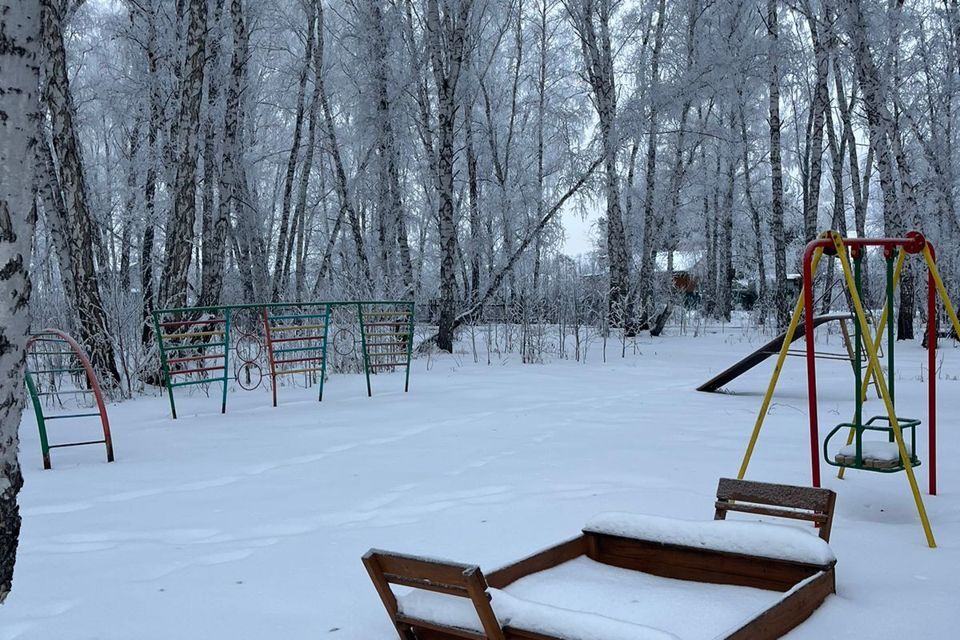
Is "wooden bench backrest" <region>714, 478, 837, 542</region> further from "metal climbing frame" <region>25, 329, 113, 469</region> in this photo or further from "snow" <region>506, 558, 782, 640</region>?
"metal climbing frame" <region>25, 329, 113, 469</region>

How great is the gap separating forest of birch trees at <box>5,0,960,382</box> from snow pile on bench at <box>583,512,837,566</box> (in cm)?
687

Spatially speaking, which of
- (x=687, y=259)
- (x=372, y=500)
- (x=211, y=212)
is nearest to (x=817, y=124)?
(x=211, y=212)

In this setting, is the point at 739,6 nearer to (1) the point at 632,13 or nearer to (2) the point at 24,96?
(1) the point at 632,13

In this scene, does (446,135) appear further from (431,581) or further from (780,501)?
(431,581)

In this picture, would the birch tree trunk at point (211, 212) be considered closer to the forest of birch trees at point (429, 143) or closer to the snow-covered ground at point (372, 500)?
the forest of birch trees at point (429, 143)

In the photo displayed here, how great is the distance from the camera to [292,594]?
3137 mm

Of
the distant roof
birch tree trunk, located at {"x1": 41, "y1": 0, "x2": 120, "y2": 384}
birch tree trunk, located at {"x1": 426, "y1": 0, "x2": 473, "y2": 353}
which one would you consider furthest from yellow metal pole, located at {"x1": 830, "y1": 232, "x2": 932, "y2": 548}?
the distant roof

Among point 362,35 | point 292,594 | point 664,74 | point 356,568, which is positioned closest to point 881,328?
point 356,568

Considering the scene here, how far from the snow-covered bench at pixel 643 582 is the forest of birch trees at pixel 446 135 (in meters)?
6.87

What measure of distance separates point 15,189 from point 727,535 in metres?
2.56

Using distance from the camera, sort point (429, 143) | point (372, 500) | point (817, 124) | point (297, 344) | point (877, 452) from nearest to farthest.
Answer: point (877, 452) < point (372, 500) < point (297, 344) < point (429, 143) < point (817, 124)

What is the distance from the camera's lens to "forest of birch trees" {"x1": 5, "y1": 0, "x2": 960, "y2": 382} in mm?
10250

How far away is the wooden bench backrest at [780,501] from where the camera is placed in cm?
336

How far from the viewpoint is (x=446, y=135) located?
43.9ft
